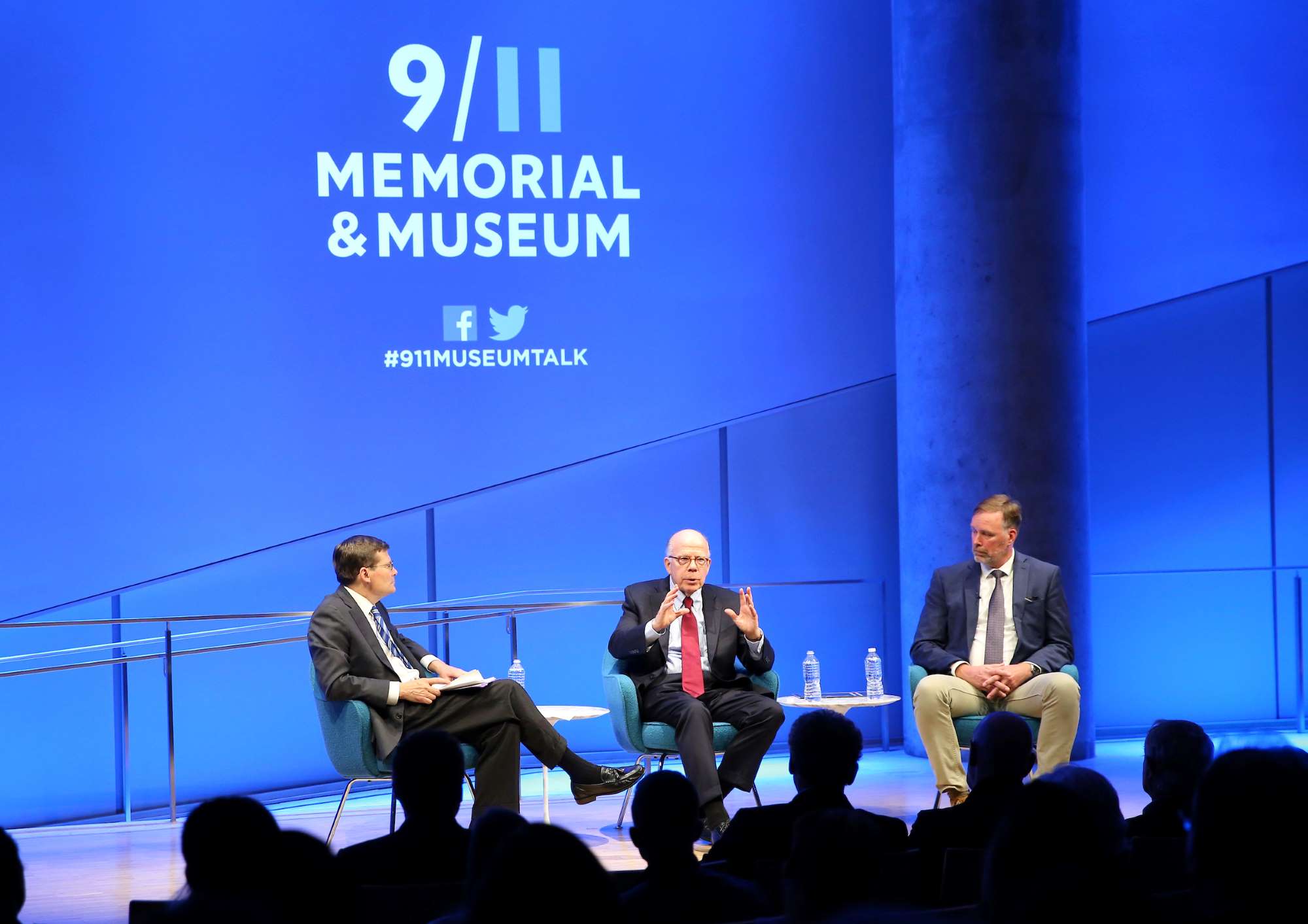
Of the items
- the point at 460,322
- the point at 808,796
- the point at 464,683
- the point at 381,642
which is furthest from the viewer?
the point at 460,322

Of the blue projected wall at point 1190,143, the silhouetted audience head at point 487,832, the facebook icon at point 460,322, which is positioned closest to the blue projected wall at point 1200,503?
the blue projected wall at point 1190,143

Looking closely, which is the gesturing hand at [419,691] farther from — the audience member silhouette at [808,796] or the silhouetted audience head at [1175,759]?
the silhouetted audience head at [1175,759]

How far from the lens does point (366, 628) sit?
5047 millimetres

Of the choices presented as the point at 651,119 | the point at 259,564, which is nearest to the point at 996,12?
the point at 651,119

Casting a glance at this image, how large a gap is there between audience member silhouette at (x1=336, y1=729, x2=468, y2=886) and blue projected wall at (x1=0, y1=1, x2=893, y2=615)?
3.52m

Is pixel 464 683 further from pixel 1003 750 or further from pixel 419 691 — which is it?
pixel 1003 750

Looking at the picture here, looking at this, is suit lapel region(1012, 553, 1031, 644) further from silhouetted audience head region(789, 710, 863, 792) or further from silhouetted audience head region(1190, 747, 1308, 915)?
silhouetted audience head region(1190, 747, 1308, 915)

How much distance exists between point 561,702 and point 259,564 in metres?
1.67

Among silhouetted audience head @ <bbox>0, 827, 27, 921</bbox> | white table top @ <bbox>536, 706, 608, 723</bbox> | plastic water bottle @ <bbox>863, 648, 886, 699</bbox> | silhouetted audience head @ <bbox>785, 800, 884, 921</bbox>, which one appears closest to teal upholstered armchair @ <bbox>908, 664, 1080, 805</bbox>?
plastic water bottle @ <bbox>863, 648, 886, 699</bbox>

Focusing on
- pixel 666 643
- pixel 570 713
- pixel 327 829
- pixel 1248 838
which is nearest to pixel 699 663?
pixel 666 643

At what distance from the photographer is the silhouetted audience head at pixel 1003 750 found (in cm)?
325

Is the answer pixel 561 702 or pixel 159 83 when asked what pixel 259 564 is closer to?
pixel 561 702

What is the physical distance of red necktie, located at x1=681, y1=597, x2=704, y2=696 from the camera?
5383 mm

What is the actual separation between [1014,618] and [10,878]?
13.7ft
